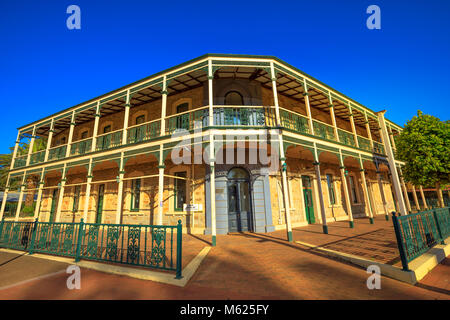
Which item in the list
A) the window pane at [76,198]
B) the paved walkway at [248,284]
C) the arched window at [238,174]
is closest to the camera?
the paved walkway at [248,284]

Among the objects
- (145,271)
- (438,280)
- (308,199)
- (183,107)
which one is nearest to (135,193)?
(183,107)

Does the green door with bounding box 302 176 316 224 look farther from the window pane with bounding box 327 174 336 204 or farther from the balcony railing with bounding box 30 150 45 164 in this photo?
the balcony railing with bounding box 30 150 45 164

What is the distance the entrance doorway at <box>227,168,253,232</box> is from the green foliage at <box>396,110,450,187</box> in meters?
10.4

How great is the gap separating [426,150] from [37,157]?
82.7 ft

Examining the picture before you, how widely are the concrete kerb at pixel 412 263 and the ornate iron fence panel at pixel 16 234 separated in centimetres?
926

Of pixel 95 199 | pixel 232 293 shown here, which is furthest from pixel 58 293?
pixel 95 199

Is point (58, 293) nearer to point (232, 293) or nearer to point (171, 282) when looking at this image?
point (171, 282)

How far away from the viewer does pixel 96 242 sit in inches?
190

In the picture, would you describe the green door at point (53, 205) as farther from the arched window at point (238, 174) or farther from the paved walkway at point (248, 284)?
the arched window at point (238, 174)

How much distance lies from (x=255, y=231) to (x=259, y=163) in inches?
128

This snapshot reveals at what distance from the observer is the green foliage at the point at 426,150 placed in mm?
10641

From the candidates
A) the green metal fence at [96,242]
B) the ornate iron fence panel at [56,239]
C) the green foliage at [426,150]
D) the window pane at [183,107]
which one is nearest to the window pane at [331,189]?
the green foliage at [426,150]

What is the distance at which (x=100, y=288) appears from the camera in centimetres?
337

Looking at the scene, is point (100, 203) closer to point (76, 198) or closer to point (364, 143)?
point (76, 198)
